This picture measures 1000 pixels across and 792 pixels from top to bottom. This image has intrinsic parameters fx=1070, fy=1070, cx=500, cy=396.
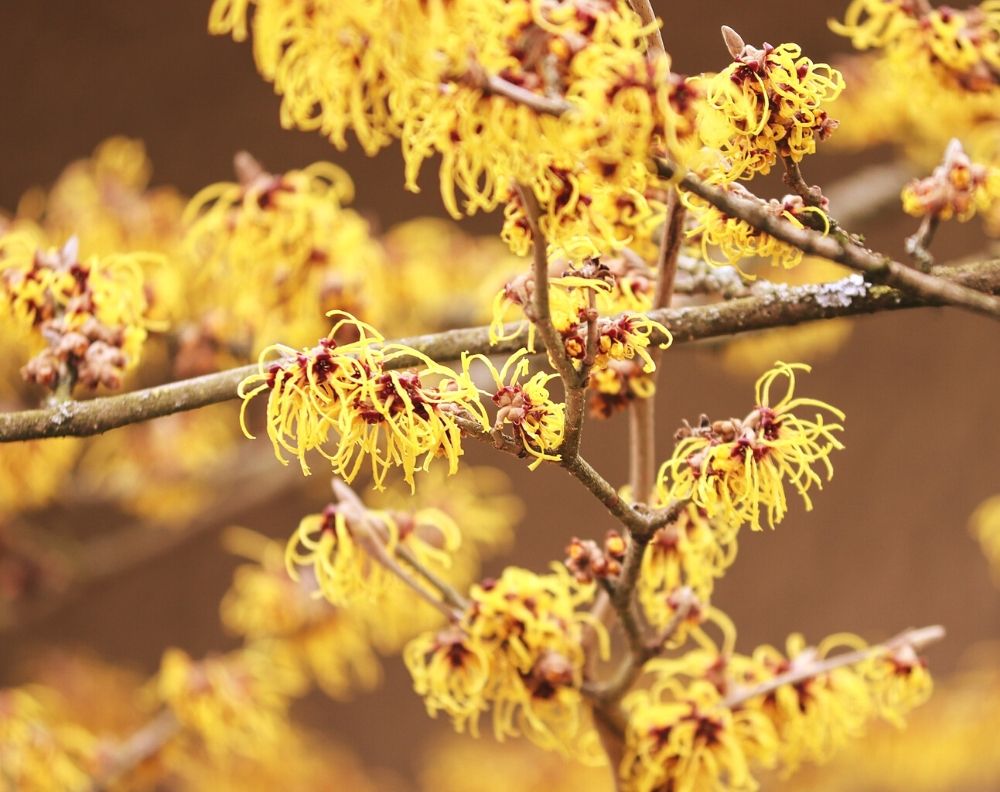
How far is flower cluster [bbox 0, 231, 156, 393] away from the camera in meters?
0.74

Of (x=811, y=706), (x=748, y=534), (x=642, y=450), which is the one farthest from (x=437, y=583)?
(x=748, y=534)

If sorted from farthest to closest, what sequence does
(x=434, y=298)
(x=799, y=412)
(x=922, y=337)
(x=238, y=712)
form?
(x=922, y=337), (x=799, y=412), (x=434, y=298), (x=238, y=712)

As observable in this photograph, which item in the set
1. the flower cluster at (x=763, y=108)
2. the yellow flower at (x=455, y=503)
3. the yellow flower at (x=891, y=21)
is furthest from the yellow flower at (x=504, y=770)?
the flower cluster at (x=763, y=108)

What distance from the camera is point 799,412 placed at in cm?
174

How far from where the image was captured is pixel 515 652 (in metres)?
0.73

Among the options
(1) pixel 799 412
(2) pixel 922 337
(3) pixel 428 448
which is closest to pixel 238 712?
(3) pixel 428 448

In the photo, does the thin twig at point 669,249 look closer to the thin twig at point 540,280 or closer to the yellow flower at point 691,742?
the thin twig at point 540,280

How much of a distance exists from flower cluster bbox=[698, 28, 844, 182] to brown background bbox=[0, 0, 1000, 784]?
146 centimetres

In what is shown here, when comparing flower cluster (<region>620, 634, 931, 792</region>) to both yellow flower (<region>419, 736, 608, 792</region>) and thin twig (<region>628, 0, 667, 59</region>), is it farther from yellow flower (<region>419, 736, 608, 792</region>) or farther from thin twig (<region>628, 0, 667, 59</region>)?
yellow flower (<region>419, 736, 608, 792</region>)

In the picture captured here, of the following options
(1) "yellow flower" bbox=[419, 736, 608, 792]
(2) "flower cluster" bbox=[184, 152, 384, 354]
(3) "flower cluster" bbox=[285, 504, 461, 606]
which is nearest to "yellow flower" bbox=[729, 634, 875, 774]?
(3) "flower cluster" bbox=[285, 504, 461, 606]

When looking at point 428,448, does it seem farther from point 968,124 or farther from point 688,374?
point 688,374

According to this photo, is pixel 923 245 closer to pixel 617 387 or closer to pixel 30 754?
pixel 617 387

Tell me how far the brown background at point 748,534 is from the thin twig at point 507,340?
1321mm

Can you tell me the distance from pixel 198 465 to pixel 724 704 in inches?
36.5
